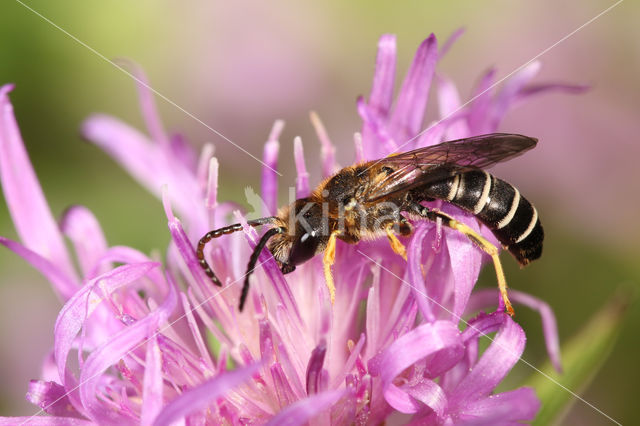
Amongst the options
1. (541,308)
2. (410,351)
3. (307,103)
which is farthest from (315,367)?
(307,103)

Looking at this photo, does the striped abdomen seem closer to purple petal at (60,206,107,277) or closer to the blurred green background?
purple petal at (60,206,107,277)

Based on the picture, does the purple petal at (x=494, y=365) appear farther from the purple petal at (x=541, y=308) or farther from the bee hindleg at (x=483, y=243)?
the purple petal at (x=541, y=308)

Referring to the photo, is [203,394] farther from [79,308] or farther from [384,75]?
[384,75]

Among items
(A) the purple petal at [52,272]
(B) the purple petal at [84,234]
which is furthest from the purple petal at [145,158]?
(A) the purple petal at [52,272]

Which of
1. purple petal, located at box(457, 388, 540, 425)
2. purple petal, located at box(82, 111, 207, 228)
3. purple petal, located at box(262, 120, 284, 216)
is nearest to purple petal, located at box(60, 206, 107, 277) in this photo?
purple petal, located at box(82, 111, 207, 228)

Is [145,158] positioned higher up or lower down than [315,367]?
higher up

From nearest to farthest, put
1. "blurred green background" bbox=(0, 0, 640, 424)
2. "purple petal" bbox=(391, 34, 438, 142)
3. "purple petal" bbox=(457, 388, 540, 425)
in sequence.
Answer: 1. "purple petal" bbox=(457, 388, 540, 425)
2. "purple petal" bbox=(391, 34, 438, 142)
3. "blurred green background" bbox=(0, 0, 640, 424)
